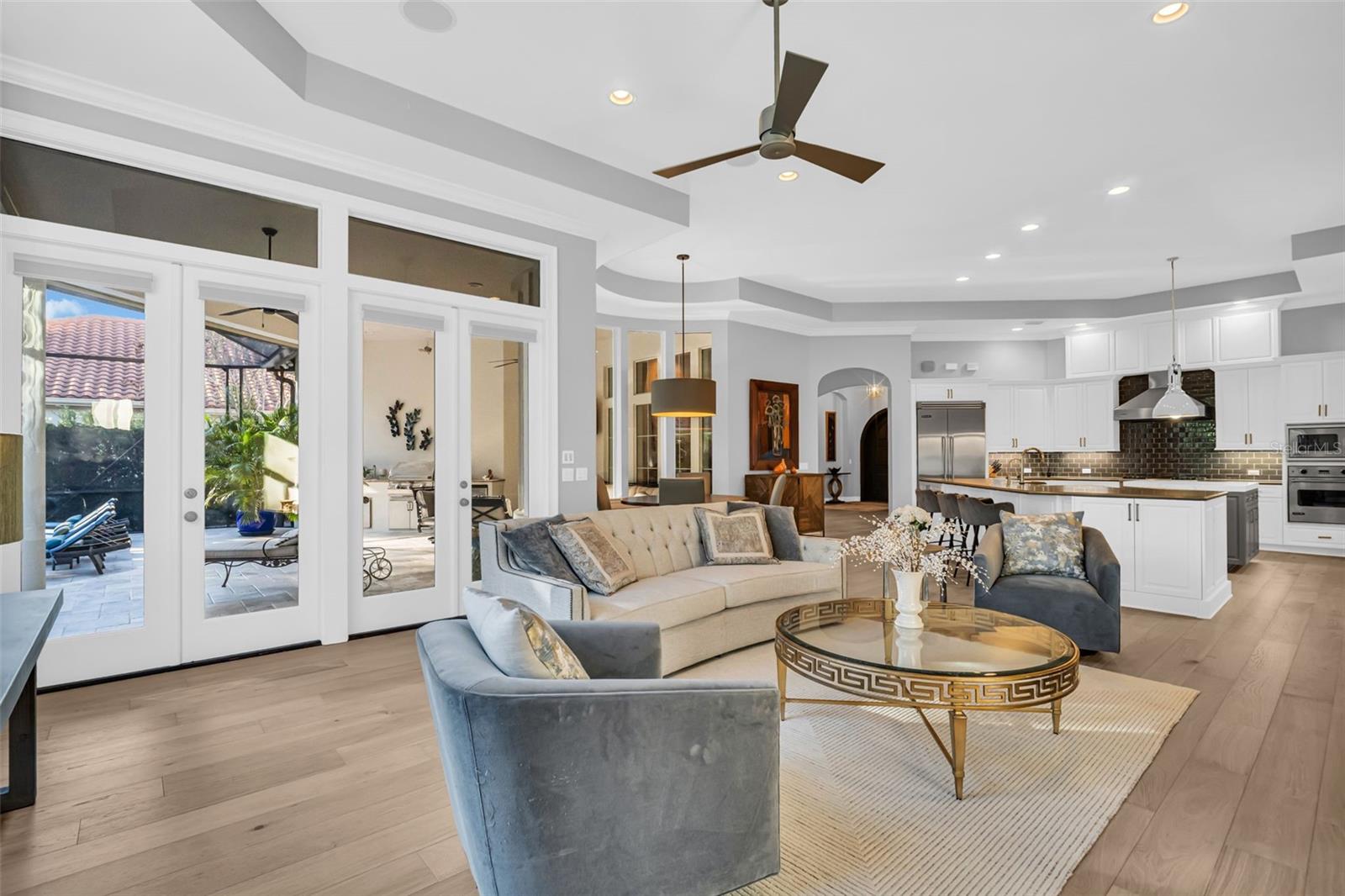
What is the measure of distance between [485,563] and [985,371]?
8.70m

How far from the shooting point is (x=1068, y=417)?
973 cm

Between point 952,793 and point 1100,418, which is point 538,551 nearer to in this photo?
point 952,793

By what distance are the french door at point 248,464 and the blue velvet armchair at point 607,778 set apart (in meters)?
2.82

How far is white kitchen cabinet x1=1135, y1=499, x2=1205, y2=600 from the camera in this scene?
4902mm

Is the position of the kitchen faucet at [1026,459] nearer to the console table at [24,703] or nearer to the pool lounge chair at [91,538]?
the pool lounge chair at [91,538]

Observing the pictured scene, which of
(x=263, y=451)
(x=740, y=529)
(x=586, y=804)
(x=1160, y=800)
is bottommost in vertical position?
(x=1160, y=800)

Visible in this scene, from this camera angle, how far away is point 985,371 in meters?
10.2

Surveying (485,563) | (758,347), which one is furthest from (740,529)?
(758,347)

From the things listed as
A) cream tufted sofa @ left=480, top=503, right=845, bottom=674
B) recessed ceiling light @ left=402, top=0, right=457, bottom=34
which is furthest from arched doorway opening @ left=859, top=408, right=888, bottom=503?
recessed ceiling light @ left=402, top=0, right=457, bottom=34

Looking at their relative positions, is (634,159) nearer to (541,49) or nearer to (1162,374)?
(541,49)

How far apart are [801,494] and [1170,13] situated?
5848 millimetres

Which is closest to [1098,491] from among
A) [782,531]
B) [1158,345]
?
[782,531]

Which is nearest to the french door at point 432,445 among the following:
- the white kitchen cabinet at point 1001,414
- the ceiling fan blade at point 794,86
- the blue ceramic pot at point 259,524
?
the blue ceramic pot at point 259,524

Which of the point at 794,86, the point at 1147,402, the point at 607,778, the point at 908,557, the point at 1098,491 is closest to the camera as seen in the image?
the point at 607,778
